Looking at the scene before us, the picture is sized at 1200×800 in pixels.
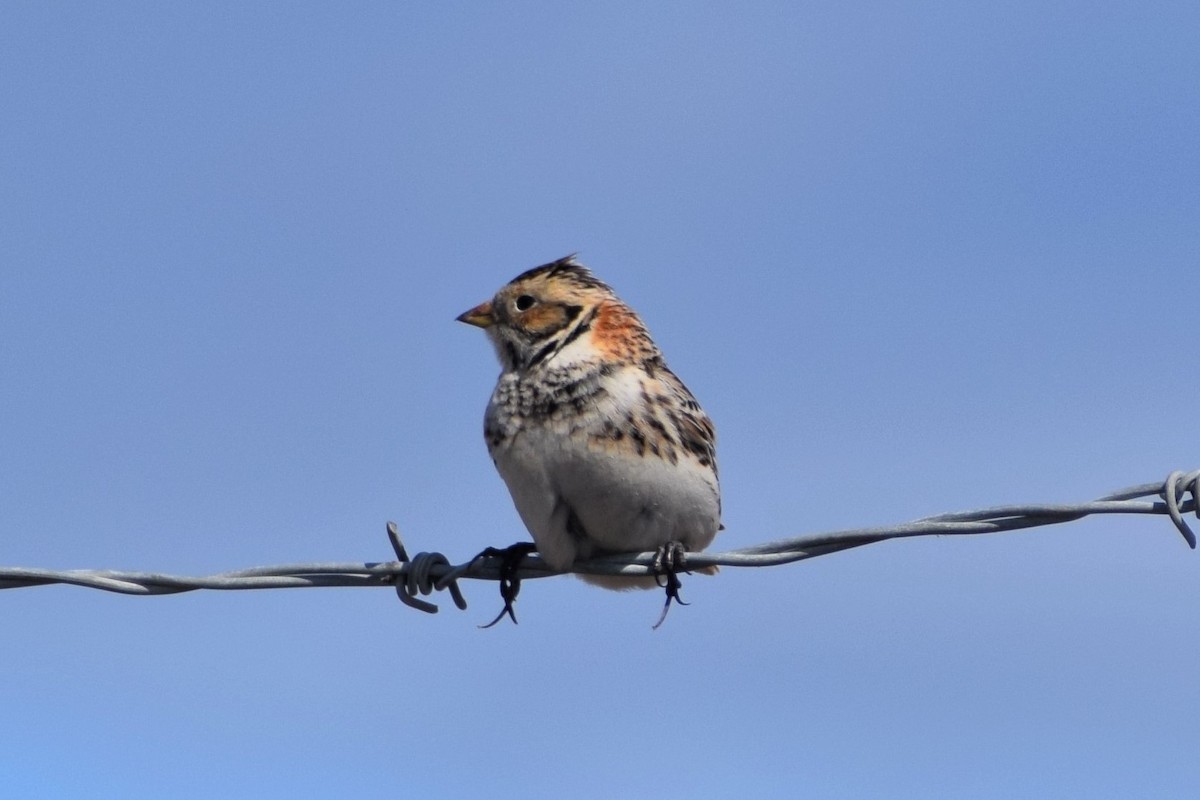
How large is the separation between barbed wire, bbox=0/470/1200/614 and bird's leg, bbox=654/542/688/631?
57cm

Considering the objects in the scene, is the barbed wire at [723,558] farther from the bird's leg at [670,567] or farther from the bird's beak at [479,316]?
the bird's beak at [479,316]

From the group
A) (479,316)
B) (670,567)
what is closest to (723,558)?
(670,567)

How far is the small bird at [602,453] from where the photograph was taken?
6863mm

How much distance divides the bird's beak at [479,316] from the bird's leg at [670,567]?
63.4 inches

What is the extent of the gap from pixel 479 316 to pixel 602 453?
1312mm

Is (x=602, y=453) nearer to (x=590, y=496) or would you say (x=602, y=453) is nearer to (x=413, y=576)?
(x=590, y=496)

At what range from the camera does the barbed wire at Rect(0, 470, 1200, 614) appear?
17.3 feet

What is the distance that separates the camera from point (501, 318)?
25.8 ft

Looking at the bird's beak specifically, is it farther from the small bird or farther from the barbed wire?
the barbed wire

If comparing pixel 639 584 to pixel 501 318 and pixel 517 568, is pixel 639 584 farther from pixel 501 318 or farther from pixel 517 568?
pixel 501 318

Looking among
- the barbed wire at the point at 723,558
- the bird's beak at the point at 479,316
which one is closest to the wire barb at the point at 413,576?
the barbed wire at the point at 723,558

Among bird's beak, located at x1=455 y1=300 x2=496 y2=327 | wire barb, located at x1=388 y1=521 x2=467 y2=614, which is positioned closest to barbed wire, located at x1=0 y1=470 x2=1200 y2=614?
wire barb, located at x1=388 y1=521 x2=467 y2=614

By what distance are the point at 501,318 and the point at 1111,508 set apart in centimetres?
332

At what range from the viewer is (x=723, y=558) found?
221 inches
